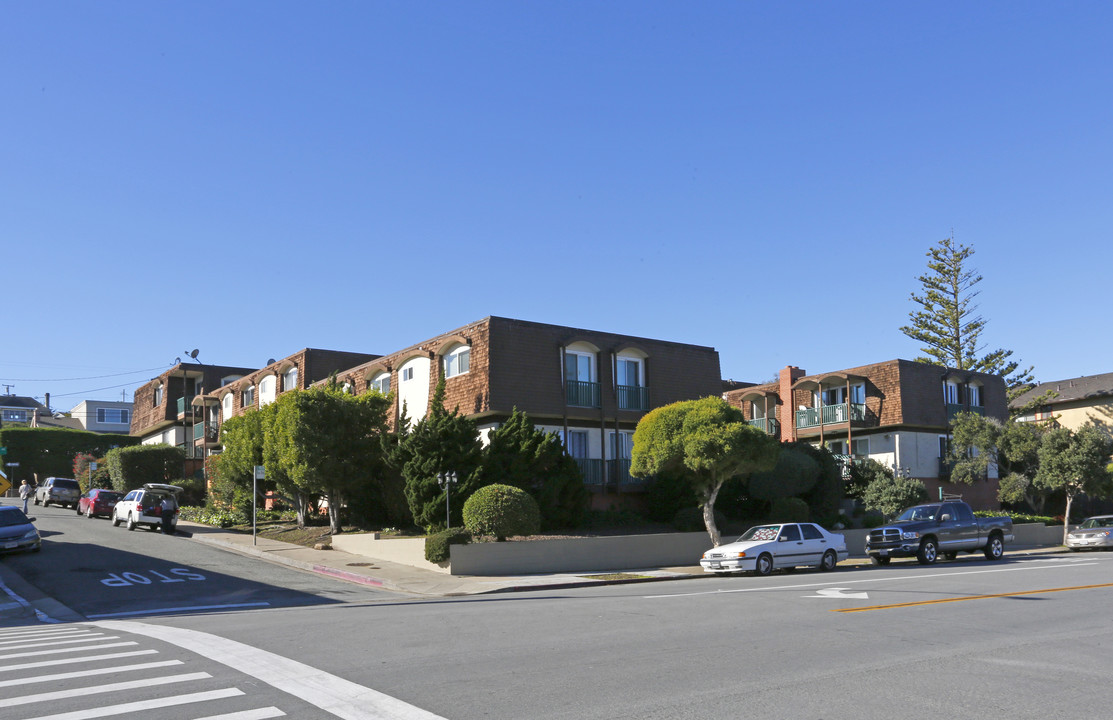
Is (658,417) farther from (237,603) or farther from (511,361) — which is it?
(237,603)

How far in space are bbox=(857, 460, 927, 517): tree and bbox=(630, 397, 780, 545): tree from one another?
1230 centimetres

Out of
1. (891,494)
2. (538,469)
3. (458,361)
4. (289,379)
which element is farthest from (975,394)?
(289,379)

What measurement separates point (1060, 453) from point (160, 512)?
37.8 metres

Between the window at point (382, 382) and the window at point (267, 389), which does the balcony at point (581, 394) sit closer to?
the window at point (382, 382)

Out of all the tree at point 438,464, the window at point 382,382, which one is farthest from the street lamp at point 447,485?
the window at point 382,382

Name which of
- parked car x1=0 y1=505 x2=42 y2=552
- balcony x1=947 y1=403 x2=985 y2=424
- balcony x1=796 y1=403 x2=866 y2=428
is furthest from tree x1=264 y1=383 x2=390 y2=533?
balcony x1=947 y1=403 x2=985 y2=424

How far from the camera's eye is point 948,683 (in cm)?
863

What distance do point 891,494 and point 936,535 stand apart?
1053 cm

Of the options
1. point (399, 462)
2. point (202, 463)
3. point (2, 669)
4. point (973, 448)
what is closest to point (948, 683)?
point (2, 669)

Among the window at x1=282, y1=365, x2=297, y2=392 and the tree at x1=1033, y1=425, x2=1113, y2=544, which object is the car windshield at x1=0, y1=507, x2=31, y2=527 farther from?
the tree at x1=1033, y1=425, x2=1113, y2=544

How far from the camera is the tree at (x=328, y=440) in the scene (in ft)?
99.0

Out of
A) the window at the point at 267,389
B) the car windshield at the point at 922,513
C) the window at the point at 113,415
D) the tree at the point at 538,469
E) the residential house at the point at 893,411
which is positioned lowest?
the car windshield at the point at 922,513

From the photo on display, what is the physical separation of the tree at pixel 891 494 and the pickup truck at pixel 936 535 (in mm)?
8567

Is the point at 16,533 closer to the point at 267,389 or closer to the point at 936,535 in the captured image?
the point at 267,389
